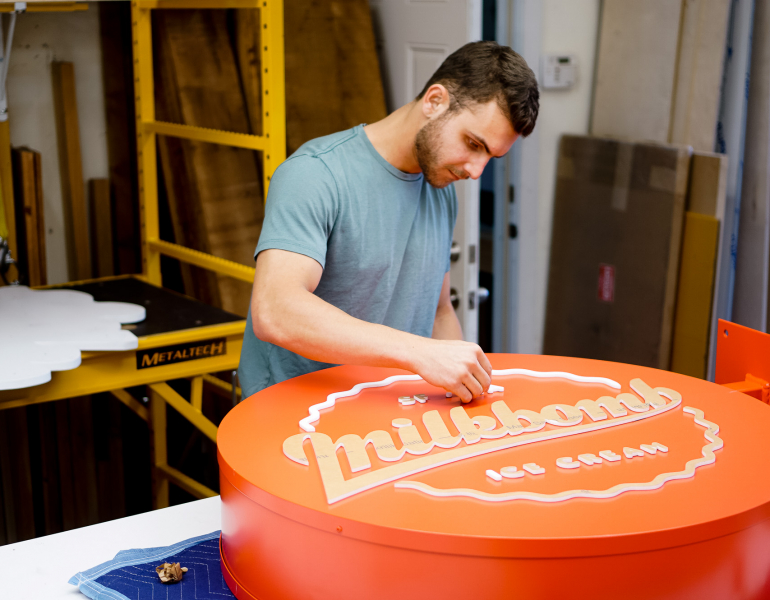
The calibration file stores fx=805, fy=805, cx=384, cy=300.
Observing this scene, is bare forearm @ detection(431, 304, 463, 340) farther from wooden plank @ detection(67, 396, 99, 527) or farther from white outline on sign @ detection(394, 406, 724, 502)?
wooden plank @ detection(67, 396, 99, 527)

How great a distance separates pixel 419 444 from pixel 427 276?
2.22 feet

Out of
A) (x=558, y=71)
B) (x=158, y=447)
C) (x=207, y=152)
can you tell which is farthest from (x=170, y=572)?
(x=558, y=71)

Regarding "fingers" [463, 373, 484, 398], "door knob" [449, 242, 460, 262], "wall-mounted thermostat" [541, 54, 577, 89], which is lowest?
"door knob" [449, 242, 460, 262]

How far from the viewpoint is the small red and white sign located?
3180 mm

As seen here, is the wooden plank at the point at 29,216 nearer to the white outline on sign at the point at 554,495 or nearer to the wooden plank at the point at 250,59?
the wooden plank at the point at 250,59

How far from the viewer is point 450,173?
1.57 m

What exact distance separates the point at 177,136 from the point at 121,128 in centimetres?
49

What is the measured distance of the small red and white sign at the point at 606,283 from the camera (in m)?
3.18

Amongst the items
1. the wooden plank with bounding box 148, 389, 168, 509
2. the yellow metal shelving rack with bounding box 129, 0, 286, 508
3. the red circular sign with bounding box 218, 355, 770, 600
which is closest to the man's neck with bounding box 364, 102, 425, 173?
the red circular sign with bounding box 218, 355, 770, 600

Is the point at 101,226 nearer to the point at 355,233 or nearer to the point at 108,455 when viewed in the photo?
the point at 108,455

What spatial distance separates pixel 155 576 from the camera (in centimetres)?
114

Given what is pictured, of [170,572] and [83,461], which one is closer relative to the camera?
[170,572]

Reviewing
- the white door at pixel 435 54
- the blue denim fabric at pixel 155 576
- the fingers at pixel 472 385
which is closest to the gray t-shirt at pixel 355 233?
the fingers at pixel 472 385

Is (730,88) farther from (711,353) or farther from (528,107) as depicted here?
(528,107)
